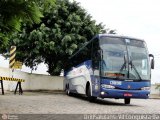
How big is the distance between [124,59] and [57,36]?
1438 centimetres

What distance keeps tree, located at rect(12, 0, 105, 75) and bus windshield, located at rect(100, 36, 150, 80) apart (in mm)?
12732

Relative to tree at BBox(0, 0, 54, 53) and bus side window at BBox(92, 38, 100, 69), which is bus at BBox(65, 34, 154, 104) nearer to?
bus side window at BBox(92, 38, 100, 69)

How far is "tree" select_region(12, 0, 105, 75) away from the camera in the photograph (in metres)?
31.9

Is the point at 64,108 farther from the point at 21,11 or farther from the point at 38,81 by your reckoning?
the point at 38,81

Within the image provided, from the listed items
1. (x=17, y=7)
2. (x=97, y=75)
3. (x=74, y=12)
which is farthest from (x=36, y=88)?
(x=17, y=7)

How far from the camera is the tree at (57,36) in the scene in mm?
31875

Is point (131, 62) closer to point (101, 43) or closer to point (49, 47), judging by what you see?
point (101, 43)

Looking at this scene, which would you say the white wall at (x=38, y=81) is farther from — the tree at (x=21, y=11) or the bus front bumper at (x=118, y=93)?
the tree at (x=21, y=11)

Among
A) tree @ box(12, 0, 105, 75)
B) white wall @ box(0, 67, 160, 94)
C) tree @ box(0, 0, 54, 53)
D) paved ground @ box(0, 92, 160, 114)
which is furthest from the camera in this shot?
white wall @ box(0, 67, 160, 94)

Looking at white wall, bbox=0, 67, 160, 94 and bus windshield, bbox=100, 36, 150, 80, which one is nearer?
bus windshield, bbox=100, 36, 150, 80

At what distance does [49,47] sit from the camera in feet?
104

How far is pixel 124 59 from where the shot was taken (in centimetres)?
1838

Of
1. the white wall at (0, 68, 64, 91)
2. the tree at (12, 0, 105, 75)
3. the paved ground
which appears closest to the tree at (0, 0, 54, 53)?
the paved ground

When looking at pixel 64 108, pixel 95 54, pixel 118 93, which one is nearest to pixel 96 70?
pixel 95 54
